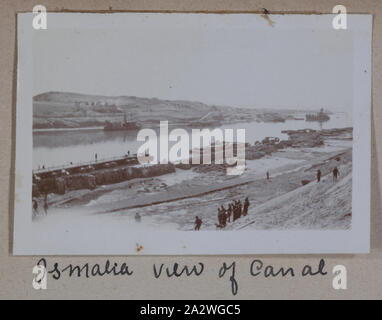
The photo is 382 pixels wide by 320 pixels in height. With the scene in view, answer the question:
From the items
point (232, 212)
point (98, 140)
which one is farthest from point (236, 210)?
point (98, 140)

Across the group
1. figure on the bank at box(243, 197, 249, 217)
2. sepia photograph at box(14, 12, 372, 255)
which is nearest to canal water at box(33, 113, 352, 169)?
sepia photograph at box(14, 12, 372, 255)

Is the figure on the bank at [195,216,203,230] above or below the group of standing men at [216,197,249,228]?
below

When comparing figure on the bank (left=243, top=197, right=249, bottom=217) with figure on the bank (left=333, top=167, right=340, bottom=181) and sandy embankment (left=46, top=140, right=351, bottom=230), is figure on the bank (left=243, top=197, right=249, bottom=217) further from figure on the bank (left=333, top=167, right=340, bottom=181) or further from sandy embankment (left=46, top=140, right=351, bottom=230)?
figure on the bank (left=333, top=167, right=340, bottom=181)

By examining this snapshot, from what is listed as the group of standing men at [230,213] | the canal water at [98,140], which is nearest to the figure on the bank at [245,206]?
the group of standing men at [230,213]

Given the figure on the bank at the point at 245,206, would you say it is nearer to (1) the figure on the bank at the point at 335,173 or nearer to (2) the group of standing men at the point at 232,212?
(2) the group of standing men at the point at 232,212
